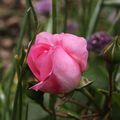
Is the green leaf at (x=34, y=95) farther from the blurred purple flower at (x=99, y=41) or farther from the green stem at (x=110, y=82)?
the blurred purple flower at (x=99, y=41)

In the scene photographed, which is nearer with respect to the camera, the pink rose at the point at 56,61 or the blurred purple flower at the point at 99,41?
the pink rose at the point at 56,61

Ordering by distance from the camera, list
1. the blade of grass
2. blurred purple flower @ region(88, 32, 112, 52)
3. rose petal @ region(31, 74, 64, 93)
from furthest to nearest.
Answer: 1. the blade of grass
2. blurred purple flower @ region(88, 32, 112, 52)
3. rose petal @ region(31, 74, 64, 93)

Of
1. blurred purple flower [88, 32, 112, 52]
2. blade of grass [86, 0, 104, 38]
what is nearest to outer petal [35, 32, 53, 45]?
blurred purple flower [88, 32, 112, 52]

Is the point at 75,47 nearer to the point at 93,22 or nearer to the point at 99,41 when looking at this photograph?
the point at 99,41

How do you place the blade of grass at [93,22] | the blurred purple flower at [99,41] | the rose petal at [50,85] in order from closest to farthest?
1. the rose petal at [50,85]
2. the blurred purple flower at [99,41]
3. the blade of grass at [93,22]

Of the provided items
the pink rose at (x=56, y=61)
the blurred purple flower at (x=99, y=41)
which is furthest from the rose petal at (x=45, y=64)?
the blurred purple flower at (x=99, y=41)

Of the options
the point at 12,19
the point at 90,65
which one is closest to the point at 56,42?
the point at 90,65

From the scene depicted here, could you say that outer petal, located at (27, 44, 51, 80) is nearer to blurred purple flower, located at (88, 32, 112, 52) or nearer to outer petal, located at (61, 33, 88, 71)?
outer petal, located at (61, 33, 88, 71)
